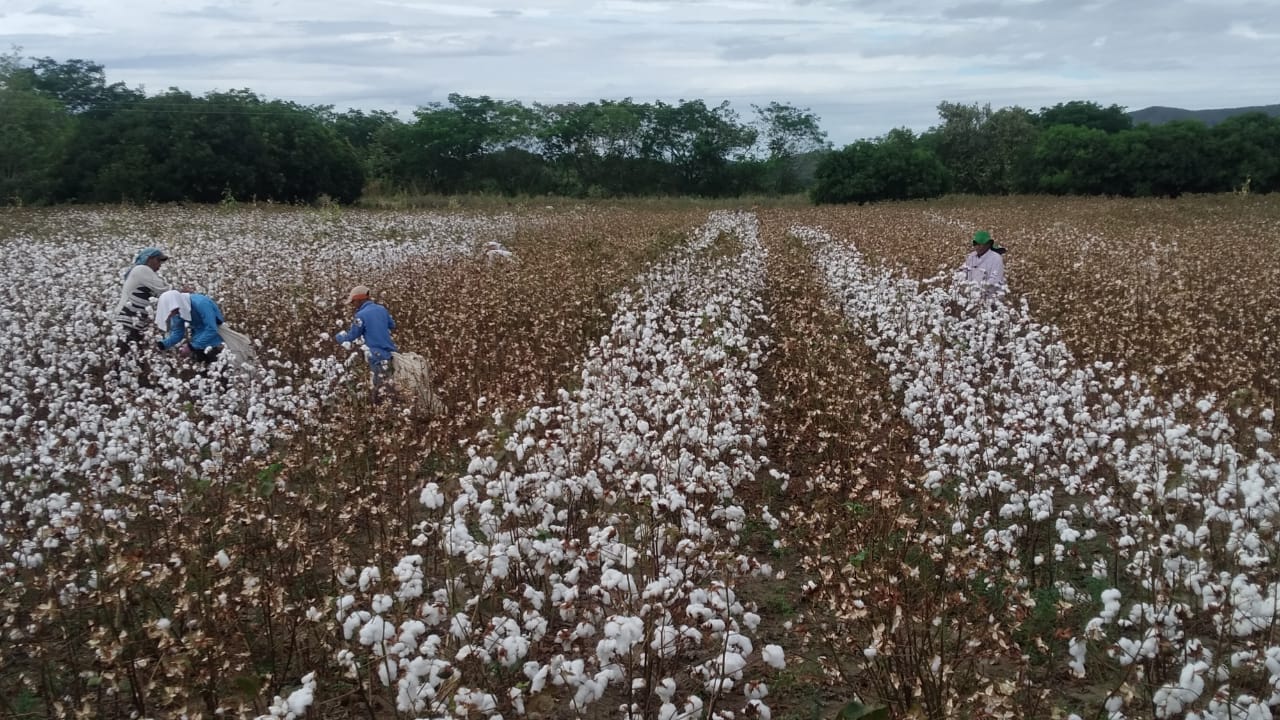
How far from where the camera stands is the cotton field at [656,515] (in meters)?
3.45

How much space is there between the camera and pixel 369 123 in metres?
72.4

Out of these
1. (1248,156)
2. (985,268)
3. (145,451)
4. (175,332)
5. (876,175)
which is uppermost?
(1248,156)

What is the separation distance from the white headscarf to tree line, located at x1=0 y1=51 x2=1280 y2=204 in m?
33.4

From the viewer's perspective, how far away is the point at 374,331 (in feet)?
28.0

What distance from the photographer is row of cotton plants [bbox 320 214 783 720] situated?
10.3 ft

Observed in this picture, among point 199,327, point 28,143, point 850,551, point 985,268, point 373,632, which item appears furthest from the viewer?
point 28,143

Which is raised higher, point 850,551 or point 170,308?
point 170,308

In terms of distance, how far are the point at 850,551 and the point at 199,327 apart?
701 cm

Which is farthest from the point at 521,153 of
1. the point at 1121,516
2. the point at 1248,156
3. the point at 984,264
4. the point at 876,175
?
the point at 1121,516

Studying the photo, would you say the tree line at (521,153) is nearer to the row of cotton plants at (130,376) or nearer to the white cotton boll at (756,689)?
the row of cotton plants at (130,376)

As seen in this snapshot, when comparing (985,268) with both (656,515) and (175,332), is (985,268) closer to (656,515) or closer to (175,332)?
(656,515)

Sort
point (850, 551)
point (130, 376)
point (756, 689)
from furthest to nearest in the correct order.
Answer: point (130, 376), point (850, 551), point (756, 689)

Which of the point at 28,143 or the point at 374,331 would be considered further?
the point at 28,143

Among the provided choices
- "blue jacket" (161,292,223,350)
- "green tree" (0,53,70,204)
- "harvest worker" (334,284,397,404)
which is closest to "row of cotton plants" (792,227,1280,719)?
"harvest worker" (334,284,397,404)
